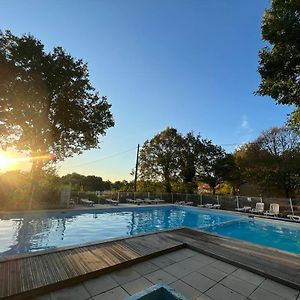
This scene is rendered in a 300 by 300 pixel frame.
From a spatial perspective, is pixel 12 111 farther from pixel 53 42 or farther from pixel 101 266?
pixel 101 266

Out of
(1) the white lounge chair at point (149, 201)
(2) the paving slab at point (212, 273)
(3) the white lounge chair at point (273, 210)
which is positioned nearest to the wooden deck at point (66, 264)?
(2) the paving slab at point (212, 273)

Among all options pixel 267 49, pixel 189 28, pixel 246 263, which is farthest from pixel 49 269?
pixel 267 49

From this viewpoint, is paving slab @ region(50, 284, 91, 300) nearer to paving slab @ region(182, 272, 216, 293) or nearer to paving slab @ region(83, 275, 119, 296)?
paving slab @ region(83, 275, 119, 296)

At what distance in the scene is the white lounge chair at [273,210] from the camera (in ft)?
47.4

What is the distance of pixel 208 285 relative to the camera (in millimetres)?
3494

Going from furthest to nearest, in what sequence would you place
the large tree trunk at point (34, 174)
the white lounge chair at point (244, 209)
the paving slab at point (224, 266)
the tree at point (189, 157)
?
the tree at point (189, 157), the white lounge chair at point (244, 209), the large tree trunk at point (34, 174), the paving slab at point (224, 266)

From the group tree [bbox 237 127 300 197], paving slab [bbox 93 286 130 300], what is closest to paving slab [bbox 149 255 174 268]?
paving slab [bbox 93 286 130 300]

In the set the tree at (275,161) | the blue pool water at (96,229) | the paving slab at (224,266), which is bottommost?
the blue pool water at (96,229)

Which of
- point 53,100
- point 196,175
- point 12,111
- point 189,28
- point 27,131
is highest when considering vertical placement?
point 189,28

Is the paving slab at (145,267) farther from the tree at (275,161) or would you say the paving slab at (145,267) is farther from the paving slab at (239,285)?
the tree at (275,161)

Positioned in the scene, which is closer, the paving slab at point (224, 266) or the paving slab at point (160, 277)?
the paving slab at point (160, 277)

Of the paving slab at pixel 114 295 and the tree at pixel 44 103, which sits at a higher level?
the tree at pixel 44 103

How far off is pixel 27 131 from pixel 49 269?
13976 mm

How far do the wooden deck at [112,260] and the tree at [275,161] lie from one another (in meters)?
16.5
